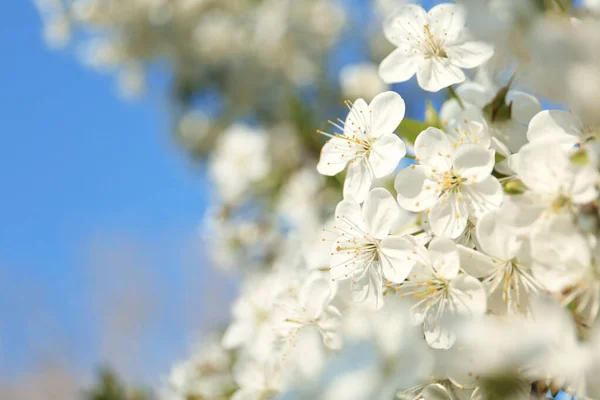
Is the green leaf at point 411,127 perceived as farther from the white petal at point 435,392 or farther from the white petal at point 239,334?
the white petal at point 239,334

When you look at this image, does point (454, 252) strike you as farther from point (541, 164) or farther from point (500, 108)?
point (500, 108)

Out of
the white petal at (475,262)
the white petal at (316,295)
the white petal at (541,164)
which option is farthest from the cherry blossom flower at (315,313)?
the white petal at (541,164)

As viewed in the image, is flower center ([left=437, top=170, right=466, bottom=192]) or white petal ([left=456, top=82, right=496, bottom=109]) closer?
flower center ([left=437, top=170, right=466, bottom=192])

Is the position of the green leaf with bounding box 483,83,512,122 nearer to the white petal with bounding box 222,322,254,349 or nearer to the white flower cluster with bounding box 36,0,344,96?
the white petal with bounding box 222,322,254,349

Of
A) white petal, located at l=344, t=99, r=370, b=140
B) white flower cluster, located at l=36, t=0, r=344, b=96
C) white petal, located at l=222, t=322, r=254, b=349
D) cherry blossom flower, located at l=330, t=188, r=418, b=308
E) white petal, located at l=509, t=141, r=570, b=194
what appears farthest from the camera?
white flower cluster, located at l=36, t=0, r=344, b=96

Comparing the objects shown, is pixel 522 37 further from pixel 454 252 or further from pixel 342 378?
pixel 342 378

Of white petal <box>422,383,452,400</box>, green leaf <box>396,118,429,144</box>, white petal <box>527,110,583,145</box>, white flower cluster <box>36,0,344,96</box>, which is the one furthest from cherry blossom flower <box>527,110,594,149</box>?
white flower cluster <box>36,0,344,96</box>

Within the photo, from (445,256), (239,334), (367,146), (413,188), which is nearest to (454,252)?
(445,256)
